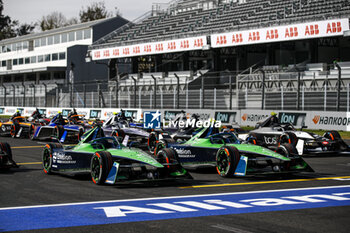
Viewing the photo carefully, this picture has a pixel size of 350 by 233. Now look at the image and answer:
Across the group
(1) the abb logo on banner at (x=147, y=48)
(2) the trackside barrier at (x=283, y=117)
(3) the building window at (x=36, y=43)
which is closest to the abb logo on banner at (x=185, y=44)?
(1) the abb logo on banner at (x=147, y=48)

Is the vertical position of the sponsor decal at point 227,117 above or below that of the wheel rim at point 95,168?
above

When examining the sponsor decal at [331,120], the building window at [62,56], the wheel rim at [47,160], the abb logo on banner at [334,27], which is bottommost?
the wheel rim at [47,160]

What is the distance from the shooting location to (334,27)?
116 feet

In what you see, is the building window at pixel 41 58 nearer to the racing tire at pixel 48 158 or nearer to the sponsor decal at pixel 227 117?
the sponsor decal at pixel 227 117

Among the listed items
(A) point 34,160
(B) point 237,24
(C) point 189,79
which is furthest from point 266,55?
(A) point 34,160

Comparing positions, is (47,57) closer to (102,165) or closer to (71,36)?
(71,36)

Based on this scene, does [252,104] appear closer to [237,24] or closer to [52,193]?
[237,24]

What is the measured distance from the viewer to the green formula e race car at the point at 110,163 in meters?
11.1

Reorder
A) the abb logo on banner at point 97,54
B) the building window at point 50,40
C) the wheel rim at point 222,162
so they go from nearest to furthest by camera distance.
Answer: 1. the wheel rim at point 222,162
2. the abb logo on banner at point 97,54
3. the building window at point 50,40

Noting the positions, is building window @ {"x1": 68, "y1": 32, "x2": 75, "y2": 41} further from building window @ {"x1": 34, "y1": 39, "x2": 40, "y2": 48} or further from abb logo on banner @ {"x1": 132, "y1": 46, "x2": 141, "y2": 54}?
abb logo on banner @ {"x1": 132, "y1": 46, "x2": 141, "y2": 54}

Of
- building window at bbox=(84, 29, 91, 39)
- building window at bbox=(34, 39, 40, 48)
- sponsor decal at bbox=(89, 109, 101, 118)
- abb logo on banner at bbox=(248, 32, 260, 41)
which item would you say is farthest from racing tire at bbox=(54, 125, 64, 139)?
building window at bbox=(34, 39, 40, 48)

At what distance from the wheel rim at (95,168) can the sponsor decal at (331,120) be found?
17693 mm

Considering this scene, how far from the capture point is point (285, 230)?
23.7ft

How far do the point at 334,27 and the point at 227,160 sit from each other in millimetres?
25633
